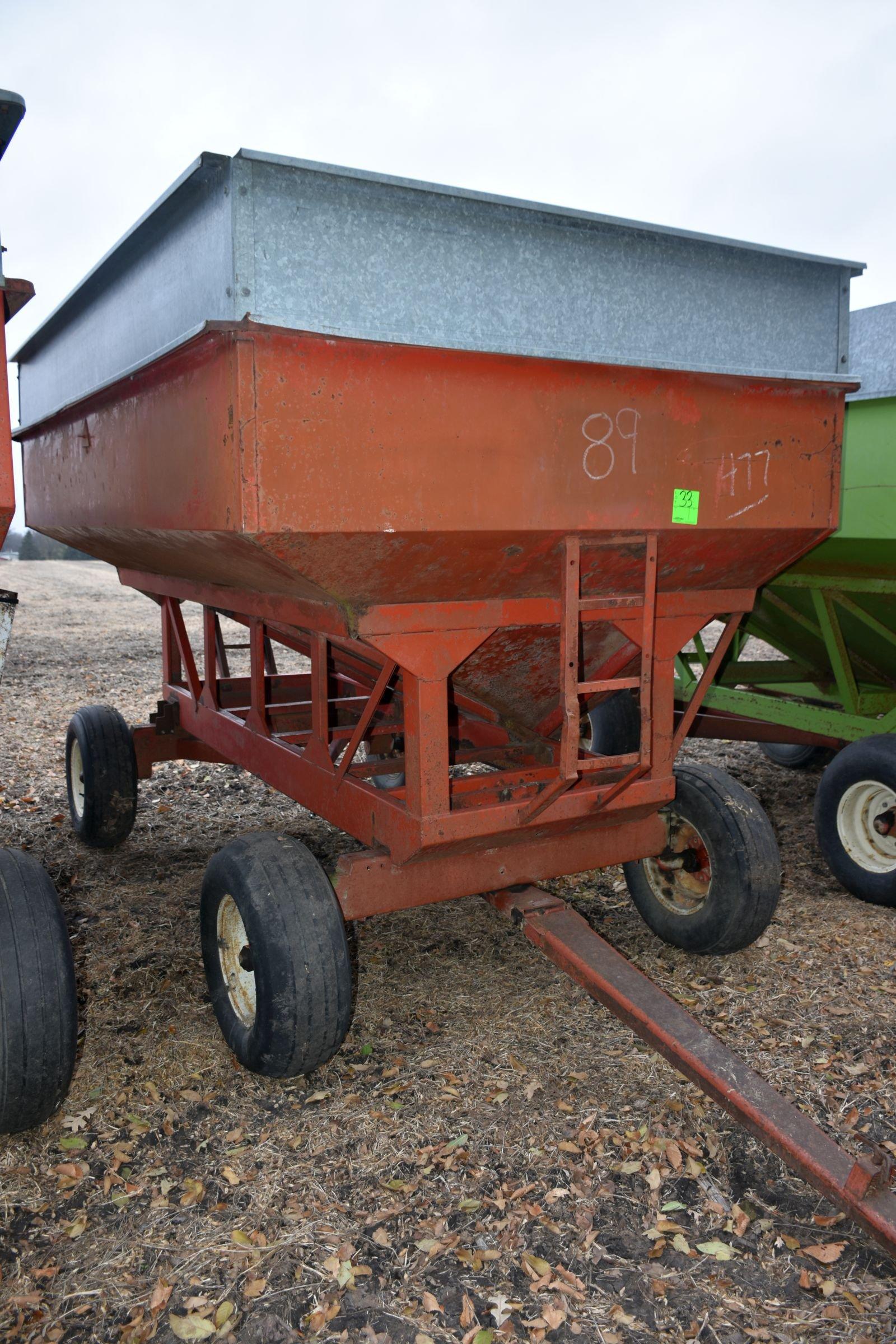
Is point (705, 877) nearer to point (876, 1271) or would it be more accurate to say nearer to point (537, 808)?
point (537, 808)

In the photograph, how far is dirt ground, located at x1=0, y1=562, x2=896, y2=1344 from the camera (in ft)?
7.62

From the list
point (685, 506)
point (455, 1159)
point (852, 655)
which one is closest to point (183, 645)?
point (685, 506)

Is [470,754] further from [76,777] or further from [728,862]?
[76,777]

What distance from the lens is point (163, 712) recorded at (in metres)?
5.41

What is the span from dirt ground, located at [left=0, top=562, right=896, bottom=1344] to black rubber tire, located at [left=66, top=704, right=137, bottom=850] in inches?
30.6

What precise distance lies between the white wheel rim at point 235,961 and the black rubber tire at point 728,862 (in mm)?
1845

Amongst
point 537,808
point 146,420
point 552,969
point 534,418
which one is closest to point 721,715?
point 552,969

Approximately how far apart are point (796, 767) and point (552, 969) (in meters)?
3.76

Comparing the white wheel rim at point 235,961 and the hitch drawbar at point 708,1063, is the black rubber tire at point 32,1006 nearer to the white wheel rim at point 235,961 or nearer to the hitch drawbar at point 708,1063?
the white wheel rim at point 235,961

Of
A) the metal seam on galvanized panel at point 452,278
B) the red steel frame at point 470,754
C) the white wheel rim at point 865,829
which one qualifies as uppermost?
the metal seam on galvanized panel at point 452,278

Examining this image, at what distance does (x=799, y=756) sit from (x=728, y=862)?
3.50 meters

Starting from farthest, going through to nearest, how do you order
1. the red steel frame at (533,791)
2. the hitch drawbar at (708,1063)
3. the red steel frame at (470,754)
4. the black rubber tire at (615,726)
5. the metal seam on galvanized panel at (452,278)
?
the black rubber tire at (615,726)
the red steel frame at (470,754)
the red steel frame at (533,791)
the metal seam on galvanized panel at (452,278)
the hitch drawbar at (708,1063)

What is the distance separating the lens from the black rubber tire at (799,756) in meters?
6.92

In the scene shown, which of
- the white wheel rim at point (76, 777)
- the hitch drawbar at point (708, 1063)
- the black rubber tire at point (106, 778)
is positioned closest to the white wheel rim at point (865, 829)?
the hitch drawbar at point (708, 1063)
